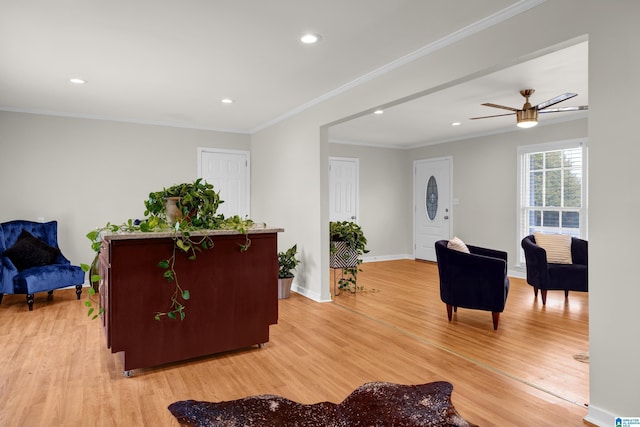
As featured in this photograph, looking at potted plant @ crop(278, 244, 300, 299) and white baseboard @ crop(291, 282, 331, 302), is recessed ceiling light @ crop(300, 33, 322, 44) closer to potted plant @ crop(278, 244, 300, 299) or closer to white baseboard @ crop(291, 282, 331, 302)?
potted plant @ crop(278, 244, 300, 299)

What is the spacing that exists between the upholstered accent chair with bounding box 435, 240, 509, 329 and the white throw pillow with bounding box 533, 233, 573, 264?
1.55m

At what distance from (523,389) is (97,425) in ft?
8.24

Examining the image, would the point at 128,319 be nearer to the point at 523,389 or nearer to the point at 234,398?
the point at 234,398

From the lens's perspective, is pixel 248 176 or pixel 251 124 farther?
pixel 248 176

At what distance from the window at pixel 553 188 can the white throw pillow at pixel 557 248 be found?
1.01 meters

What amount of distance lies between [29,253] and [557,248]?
249 inches

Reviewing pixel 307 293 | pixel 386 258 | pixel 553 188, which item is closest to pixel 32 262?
pixel 307 293

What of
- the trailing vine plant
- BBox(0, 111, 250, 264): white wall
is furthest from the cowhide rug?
BBox(0, 111, 250, 264): white wall

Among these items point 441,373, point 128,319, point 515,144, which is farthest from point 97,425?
point 515,144

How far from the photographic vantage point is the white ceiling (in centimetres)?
265

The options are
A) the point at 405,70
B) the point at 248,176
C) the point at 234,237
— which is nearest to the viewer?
the point at 234,237

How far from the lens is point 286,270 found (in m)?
5.13

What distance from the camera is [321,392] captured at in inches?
99.2

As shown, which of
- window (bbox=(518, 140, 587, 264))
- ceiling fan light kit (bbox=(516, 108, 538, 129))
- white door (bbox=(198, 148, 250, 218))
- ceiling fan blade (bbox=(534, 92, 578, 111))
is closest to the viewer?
ceiling fan blade (bbox=(534, 92, 578, 111))
